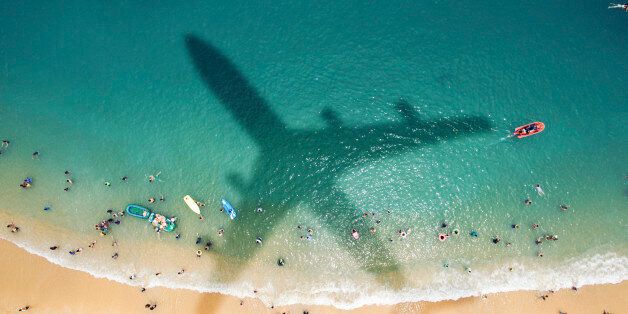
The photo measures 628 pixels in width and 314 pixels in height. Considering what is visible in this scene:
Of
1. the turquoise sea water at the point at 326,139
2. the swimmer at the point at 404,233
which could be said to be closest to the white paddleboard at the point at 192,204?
the turquoise sea water at the point at 326,139

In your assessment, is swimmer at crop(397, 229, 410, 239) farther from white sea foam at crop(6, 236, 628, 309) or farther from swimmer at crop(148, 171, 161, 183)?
swimmer at crop(148, 171, 161, 183)

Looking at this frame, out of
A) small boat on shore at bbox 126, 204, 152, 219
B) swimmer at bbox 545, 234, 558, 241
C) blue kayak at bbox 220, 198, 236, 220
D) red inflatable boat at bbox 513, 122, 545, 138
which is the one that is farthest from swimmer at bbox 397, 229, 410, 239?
small boat on shore at bbox 126, 204, 152, 219

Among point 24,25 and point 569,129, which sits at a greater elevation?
point 24,25

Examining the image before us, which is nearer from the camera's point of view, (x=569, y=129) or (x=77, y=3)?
(x=569, y=129)

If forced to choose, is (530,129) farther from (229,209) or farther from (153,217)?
(153,217)

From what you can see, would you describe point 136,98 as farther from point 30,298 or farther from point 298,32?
point 30,298

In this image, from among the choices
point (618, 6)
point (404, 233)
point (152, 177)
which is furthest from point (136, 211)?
point (618, 6)

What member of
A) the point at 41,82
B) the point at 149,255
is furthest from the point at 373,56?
the point at 41,82
